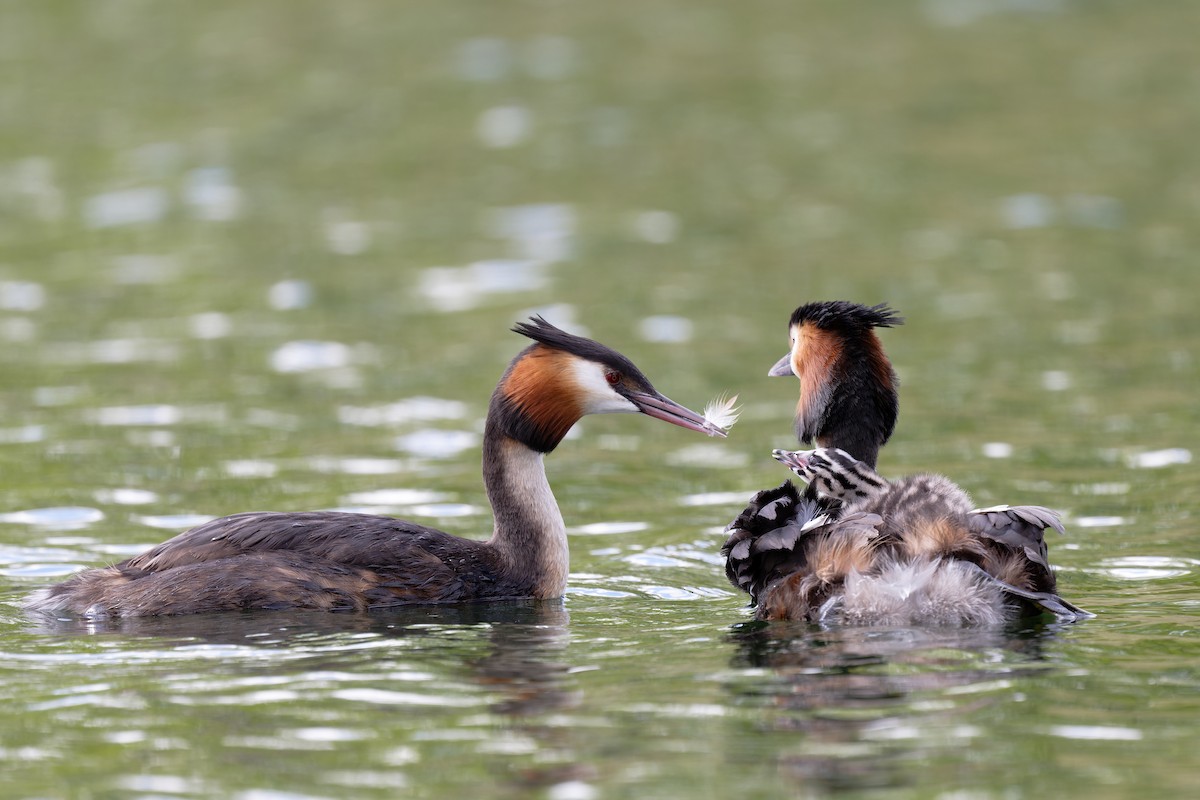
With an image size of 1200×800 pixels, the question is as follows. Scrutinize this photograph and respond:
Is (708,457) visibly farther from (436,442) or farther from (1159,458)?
(1159,458)

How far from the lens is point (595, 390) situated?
890 centimetres

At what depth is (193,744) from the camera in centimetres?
621

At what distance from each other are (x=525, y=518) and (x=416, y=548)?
575 mm

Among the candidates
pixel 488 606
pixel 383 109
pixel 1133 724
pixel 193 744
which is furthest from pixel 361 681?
pixel 383 109

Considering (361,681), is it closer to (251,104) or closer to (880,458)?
(880,458)

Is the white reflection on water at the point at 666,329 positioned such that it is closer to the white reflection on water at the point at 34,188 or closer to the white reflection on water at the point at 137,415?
the white reflection on water at the point at 137,415

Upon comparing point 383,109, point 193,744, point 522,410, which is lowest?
point 193,744

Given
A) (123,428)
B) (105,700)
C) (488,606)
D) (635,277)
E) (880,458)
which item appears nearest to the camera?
(105,700)

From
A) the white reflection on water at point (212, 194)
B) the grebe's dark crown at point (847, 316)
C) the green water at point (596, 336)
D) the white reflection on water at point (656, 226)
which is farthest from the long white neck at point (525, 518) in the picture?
the white reflection on water at point (212, 194)

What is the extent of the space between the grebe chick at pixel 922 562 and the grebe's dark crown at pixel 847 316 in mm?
884

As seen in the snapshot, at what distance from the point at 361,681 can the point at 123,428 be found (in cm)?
609

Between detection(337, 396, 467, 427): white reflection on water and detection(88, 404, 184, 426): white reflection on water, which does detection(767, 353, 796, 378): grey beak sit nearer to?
detection(337, 396, 467, 427): white reflection on water

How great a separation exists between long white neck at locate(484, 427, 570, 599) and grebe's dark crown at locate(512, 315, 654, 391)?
1.75 ft

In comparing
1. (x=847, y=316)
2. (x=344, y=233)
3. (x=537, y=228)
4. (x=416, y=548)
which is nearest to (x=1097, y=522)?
(x=847, y=316)
